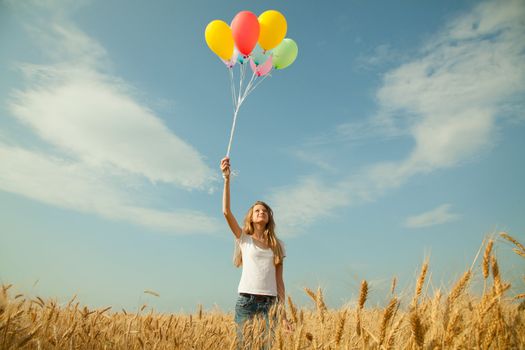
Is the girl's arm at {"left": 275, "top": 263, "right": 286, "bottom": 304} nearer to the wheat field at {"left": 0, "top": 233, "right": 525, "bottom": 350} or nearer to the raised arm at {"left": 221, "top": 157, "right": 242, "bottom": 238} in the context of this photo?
the raised arm at {"left": 221, "top": 157, "right": 242, "bottom": 238}

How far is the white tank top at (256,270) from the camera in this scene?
3.66 m

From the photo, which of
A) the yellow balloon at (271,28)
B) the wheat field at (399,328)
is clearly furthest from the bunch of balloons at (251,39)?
the wheat field at (399,328)

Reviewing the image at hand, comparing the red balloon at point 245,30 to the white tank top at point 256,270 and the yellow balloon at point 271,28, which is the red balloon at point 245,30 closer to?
the yellow balloon at point 271,28

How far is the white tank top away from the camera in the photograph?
3656 mm

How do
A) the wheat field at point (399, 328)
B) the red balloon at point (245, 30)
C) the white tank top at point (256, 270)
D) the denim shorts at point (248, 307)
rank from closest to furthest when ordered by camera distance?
the wheat field at point (399, 328)
the denim shorts at point (248, 307)
the white tank top at point (256, 270)
the red balloon at point (245, 30)

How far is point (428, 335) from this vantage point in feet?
5.23

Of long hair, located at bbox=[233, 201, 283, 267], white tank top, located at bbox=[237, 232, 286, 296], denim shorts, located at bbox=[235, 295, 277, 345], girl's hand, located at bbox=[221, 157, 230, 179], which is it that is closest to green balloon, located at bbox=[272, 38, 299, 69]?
girl's hand, located at bbox=[221, 157, 230, 179]

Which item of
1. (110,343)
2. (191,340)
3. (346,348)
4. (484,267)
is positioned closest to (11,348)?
(110,343)

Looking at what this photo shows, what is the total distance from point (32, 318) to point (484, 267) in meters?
2.77

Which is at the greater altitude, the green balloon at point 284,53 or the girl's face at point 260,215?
the green balloon at point 284,53

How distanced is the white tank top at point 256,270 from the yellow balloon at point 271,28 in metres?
3.75

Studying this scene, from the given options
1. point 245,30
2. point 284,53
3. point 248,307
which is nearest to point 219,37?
point 245,30

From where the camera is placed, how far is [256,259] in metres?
3.83

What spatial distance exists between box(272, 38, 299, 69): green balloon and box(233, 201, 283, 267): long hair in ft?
11.6
